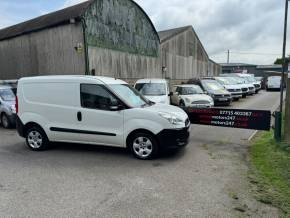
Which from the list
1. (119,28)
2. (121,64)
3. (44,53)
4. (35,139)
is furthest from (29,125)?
(119,28)

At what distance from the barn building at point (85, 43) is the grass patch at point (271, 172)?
11538 millimetres

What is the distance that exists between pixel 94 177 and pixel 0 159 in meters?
2.83

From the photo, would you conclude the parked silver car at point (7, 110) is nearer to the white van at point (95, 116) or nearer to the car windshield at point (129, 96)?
the white van at point (95, 116)

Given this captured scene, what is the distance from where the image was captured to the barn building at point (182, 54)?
27.2 m

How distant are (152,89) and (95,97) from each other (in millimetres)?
5691

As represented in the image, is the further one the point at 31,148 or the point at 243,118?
the point at 243,118

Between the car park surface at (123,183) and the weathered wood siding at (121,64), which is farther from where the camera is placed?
the weathered wood siding at (121,64)

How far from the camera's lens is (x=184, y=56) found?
1238 inches

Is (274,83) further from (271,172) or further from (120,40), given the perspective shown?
(271,172)

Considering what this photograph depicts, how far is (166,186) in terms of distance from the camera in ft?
14.8

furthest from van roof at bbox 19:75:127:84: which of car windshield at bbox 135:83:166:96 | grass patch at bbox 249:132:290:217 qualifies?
car windshield at bbox 135:83:166:96

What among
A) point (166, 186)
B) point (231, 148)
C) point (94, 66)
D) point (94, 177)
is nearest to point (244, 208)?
point (166, 186)

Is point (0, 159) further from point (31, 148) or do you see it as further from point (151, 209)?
point (151, 209)

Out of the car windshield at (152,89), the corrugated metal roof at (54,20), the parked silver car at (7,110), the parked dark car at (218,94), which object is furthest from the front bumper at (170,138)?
the corrugated metal roof at (54,20)
